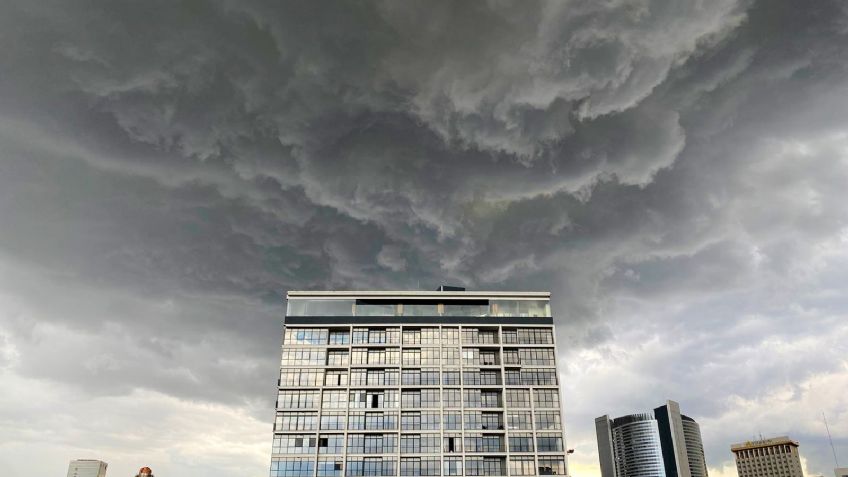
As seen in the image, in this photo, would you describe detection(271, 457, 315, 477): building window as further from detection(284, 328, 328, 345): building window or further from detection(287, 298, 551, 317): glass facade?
detection(287, 298, 551, 317): glass facade

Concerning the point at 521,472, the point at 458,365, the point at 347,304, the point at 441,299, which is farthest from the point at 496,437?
the point at 347,304

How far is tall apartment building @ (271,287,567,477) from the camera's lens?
9331 cm

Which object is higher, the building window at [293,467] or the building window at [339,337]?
the building window at [339,337]

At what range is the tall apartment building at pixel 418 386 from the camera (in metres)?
93.3

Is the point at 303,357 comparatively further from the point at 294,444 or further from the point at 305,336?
the point at 294,444

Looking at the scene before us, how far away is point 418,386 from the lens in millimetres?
98562

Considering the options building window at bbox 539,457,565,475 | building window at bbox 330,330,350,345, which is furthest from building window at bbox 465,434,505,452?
building window at bbox 330,330,350,345

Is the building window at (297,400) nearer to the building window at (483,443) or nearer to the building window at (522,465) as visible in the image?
the building window at (483,443)

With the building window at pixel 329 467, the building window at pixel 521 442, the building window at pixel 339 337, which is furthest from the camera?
the building window at pixel 339 337

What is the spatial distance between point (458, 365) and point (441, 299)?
12.3 meters

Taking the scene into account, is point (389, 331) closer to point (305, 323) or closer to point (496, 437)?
point (305, 323)

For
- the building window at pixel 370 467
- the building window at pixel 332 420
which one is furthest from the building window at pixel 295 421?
the building window at pixel 370 467

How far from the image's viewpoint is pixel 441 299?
10562 cm

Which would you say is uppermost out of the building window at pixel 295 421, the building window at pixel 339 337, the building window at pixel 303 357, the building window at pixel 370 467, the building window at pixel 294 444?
the building window at pixel 339 337
